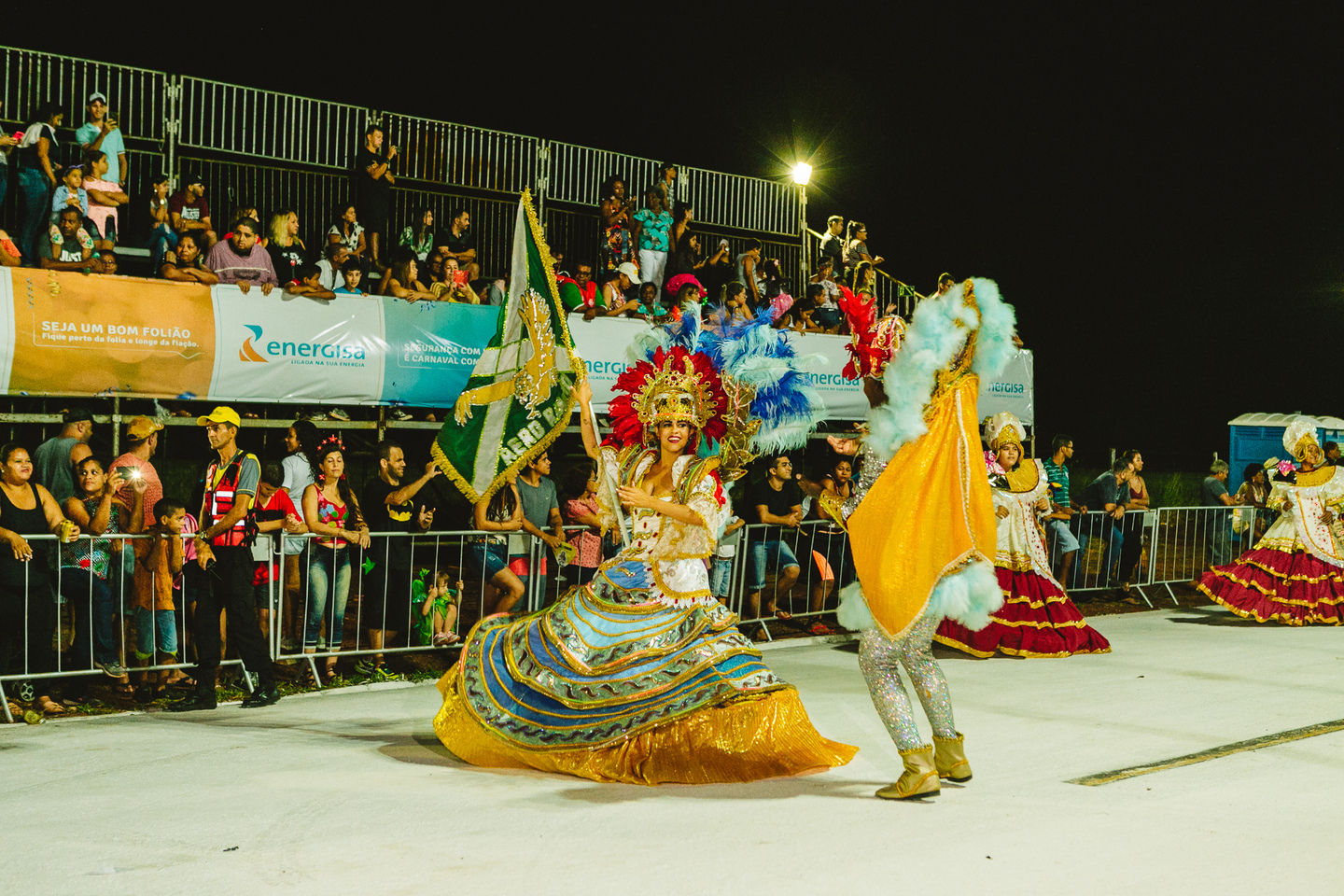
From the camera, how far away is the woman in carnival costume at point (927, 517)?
16.5 ft

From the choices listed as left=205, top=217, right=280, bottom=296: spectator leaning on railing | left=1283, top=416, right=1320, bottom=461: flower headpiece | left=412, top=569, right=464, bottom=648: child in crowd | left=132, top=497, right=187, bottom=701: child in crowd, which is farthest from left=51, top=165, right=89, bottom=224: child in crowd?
left=1283, top=416, right=1320, bottom=461: flower headpiece

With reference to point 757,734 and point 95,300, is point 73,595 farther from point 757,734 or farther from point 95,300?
point 757,734

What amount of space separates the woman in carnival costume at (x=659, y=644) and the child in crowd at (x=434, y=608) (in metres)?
2.66

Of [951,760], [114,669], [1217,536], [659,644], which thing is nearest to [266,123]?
[114,669]

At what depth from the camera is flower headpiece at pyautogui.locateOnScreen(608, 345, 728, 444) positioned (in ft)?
19.1

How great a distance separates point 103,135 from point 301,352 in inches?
102

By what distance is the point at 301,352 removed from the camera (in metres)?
10.2

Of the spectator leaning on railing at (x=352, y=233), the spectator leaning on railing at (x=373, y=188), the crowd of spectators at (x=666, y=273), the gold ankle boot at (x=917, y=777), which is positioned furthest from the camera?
the crowd of spectators at (x=666, y=273)

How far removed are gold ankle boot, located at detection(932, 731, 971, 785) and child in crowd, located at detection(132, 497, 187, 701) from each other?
4847 millimetres

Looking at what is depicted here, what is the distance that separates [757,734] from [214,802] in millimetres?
2300

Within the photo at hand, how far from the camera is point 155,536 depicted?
294 inches

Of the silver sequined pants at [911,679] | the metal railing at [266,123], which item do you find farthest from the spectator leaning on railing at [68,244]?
the silver sequined pants at [911,679]

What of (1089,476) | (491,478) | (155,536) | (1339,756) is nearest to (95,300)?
(155,536)

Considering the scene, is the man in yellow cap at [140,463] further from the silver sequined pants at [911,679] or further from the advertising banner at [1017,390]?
the advertising banner at [1017,390]
